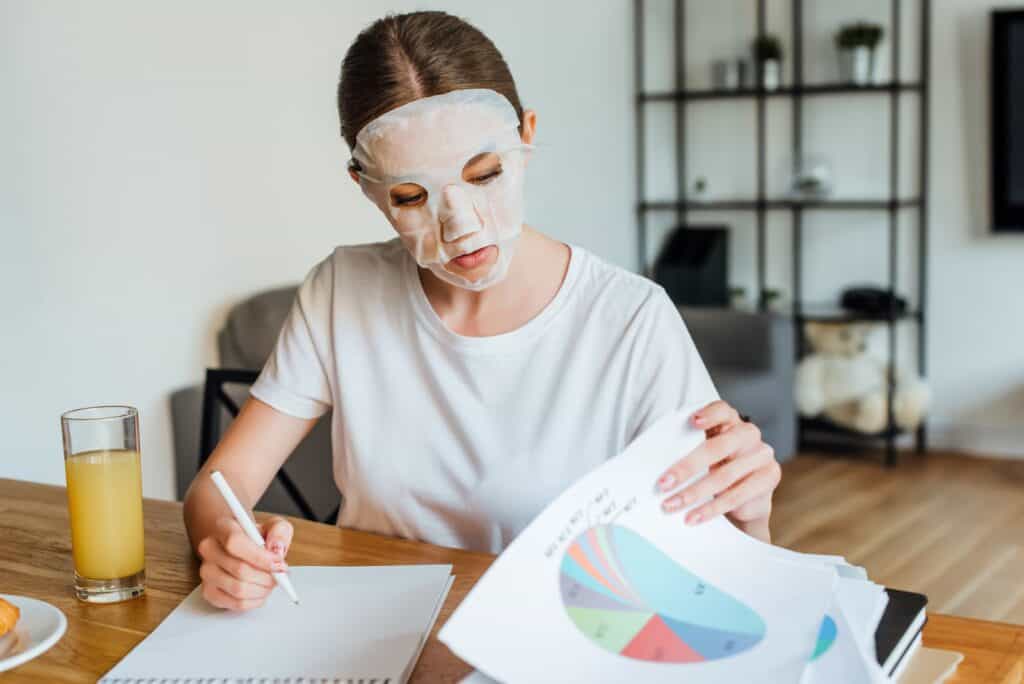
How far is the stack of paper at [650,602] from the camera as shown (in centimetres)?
74

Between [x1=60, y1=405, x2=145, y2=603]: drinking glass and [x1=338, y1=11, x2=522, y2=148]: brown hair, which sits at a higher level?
[x1=338, y1=11, x2=522, y2=148]: brown hair

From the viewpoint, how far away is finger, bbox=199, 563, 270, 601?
95 cm

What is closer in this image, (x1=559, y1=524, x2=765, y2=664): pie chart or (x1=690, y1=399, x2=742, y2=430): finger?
(x1=559, y1=524, x2=765, y2=664): pie chart

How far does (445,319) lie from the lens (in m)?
1.36

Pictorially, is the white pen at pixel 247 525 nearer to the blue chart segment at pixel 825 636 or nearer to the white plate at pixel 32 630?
the white plate at pixel 32 630

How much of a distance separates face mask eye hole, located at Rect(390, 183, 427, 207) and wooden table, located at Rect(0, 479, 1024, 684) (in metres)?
0.35

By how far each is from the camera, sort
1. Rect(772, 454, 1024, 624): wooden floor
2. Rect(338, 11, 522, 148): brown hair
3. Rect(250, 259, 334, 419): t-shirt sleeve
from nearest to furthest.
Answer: Rect(338, 11, 522, 148): brown hair < Rect(250, 259, 334, 419): t-shirt sleeve < Rect(772, 454, 1024, 624): wooden floor

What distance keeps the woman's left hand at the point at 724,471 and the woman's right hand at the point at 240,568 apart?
34cm

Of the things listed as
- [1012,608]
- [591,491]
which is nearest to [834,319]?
[1012,608]

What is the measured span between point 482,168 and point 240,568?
1.64ft

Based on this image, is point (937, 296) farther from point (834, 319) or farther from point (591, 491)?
point (591, 491)

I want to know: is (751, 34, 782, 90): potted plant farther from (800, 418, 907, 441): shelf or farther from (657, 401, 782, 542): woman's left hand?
(657, 401, 782, 542): woman's left hand

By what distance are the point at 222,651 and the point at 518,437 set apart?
0.49 m

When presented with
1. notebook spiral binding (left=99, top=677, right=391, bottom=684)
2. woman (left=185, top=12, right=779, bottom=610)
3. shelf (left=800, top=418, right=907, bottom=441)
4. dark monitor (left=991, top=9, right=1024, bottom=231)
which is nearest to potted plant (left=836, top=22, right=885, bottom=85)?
dark monitor (left=991, top=9, right=1024, bottom=231)
